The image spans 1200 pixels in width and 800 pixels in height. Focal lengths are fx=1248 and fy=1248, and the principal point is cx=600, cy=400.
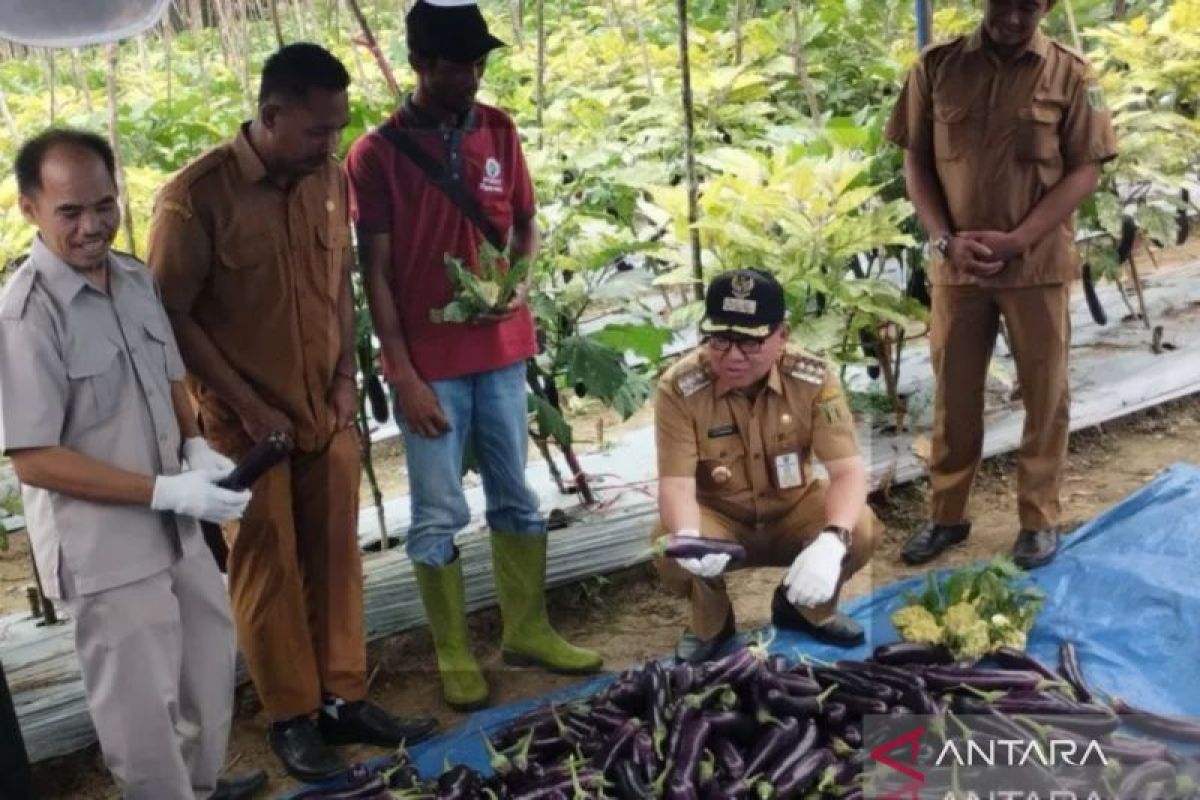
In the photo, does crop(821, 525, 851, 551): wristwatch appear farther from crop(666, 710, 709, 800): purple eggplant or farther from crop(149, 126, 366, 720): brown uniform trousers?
crop(149, 126, 366, 720): brown uniform trousers

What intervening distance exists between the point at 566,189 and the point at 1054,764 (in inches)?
107

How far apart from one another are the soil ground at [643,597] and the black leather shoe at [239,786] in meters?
0.05

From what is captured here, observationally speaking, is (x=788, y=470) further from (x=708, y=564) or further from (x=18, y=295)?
(x=18, y=295)

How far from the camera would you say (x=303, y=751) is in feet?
10.4

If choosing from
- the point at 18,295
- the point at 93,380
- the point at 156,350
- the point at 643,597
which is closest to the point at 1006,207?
the point at 643,597

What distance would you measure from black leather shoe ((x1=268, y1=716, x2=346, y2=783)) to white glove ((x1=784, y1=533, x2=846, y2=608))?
1.24 meters

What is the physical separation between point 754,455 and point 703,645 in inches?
22.4

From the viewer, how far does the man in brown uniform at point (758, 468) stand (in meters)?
3.18

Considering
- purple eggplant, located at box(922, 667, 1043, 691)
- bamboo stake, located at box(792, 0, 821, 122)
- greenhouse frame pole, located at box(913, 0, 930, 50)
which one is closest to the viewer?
purple eggplant, located at box(922, 667, 1043, 691)

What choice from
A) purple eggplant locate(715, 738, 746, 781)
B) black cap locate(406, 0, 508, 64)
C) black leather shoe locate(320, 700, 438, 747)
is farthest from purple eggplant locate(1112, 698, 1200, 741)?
black cap locate(406, 0, 508, 64)

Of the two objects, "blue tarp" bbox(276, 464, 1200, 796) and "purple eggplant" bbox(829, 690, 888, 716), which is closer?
"purple eggplant" bbox(829, 690, 888, 716)

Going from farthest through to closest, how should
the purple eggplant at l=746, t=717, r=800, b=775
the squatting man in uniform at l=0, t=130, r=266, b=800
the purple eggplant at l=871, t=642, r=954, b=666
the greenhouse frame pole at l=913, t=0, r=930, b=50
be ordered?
1. the greenhouse frame pole at l=913, t=0, r=930, b=50
2. the purple eggplant at l=871, t=642, r=954, b=666
3. the purple eggplant at l=746, t=717, r=800, b=775
4. the squatting man in uniform at l=0, t=130, r=266, b=800

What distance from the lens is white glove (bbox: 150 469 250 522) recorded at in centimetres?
258

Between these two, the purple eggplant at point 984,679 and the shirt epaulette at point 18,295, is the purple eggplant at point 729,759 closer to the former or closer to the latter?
the purple eggplant at point 984,679
